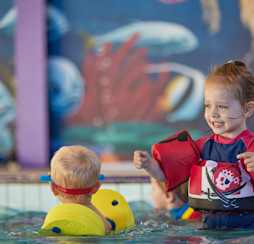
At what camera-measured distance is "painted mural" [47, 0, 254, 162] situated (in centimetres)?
780

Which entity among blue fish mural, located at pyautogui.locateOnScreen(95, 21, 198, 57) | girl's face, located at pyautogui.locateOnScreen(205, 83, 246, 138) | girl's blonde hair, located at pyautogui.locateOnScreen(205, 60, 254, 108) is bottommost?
girl's face, located at pyautogui.locateOnScreen(205, 83, 246, 138)

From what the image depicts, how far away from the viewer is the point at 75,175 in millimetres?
2184

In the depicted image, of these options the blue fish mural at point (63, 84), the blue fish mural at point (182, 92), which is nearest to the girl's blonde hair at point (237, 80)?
the blue fish mural at point (182, 92)

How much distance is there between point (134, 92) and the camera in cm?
795

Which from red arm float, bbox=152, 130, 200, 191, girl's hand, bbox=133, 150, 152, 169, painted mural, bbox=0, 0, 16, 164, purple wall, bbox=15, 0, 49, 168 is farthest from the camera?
painted mural, bbox=0, 0, 16, 164

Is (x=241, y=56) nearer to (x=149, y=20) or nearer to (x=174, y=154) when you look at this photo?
(x=149, y=20)

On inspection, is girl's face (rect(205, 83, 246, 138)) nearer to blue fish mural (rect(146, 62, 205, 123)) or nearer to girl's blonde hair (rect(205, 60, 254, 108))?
girl's blonde hair (rect(205, 60, 254, 108))

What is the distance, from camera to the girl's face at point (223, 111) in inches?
91.7

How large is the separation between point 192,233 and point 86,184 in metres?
Result: 0.64

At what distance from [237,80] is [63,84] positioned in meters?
5.90

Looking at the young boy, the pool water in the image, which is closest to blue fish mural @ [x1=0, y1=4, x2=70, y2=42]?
the pool water

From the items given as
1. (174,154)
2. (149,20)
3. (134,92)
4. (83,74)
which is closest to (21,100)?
(83,74)

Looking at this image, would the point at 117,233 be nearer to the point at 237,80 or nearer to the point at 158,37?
the point at 237,80

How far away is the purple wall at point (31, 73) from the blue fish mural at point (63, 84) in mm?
338
